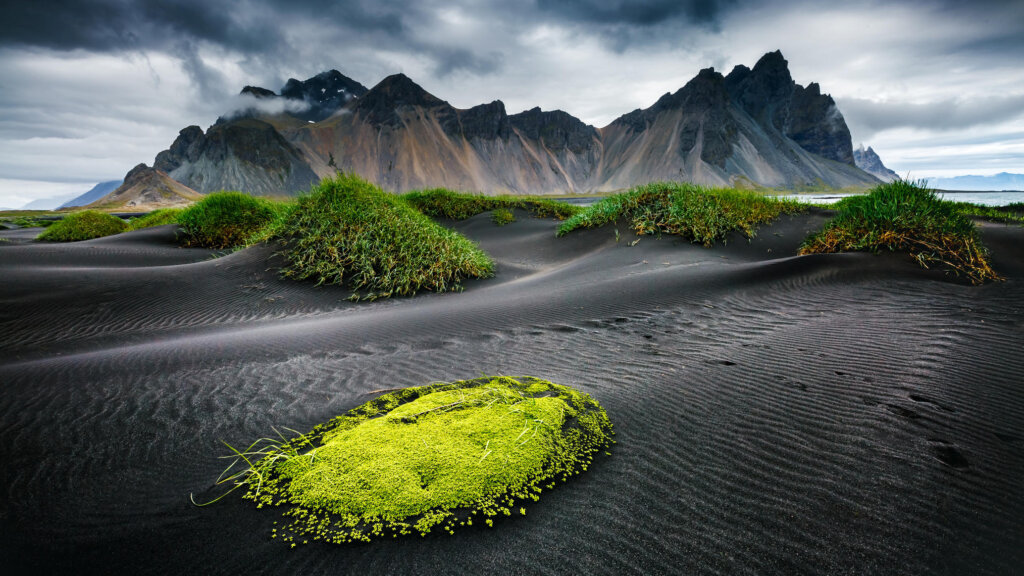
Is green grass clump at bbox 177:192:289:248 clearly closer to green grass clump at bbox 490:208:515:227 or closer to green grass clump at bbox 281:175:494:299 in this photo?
green grass clump at bbox 281:175:494:299

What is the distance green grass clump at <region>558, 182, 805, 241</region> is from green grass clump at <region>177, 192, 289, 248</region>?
29.0ft

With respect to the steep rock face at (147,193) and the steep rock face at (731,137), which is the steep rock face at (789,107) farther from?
the steep rock face at (147,193)

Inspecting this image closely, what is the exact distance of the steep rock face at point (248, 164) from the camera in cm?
10656

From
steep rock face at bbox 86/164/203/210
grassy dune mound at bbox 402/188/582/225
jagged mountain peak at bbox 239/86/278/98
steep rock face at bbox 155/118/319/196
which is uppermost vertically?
jagged mountain peak at bbox 239/86/278/98

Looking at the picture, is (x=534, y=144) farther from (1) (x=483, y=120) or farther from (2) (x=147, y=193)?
(2) (x=147, y=193)

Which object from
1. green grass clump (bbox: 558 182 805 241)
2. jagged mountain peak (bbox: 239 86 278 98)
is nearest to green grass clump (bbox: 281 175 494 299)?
green grass clump (bbox: 558 182 805 241)

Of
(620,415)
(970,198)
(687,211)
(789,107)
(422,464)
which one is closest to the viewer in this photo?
(422,464)

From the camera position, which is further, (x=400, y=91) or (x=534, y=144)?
(x=534, y=144)

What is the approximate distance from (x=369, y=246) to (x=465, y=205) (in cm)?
929

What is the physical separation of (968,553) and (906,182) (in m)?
7.92

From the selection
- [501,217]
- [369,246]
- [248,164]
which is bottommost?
[369,246]

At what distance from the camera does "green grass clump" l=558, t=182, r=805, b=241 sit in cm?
910

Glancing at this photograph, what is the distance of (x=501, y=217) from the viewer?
14.6 m

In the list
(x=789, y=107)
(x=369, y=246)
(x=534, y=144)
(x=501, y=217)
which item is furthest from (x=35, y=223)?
(x=789, y=107)
